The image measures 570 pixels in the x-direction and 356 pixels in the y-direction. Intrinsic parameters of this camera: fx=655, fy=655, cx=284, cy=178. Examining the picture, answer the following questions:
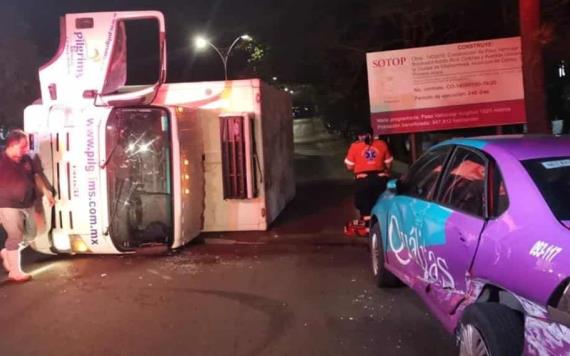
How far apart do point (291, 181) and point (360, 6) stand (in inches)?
424

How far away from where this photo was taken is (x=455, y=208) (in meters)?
4.42

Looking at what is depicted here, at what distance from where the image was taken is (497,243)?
3.61 metres

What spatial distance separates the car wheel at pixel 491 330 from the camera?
11.0 ft

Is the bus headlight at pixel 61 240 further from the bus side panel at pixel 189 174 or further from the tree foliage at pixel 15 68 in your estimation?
the tree foliage at pixel 15 68

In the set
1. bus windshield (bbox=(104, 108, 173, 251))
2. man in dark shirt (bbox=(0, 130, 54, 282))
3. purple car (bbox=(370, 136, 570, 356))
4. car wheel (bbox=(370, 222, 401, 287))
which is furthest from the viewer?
bus windshield (bbox=(104, 108, 173, 251))

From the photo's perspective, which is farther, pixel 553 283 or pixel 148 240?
pixel 148 240

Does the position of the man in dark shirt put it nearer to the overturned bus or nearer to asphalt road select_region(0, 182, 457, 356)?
Result: asphalt road select_region(0, 182, 457, 356)

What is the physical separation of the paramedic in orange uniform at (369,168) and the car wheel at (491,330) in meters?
5.56

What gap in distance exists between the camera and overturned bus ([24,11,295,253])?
8.39 m

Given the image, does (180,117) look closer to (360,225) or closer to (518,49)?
(360,225)

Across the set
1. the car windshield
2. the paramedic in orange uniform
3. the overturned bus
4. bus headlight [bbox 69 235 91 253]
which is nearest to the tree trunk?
the paramedic in orange uniform

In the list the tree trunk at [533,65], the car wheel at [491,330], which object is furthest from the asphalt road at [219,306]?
the tree trunk at [533,65]

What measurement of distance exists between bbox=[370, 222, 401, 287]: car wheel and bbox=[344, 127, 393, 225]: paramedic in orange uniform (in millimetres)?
2435

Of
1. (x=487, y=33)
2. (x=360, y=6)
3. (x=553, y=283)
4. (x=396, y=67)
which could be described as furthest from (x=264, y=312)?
(x=360, y=6)
